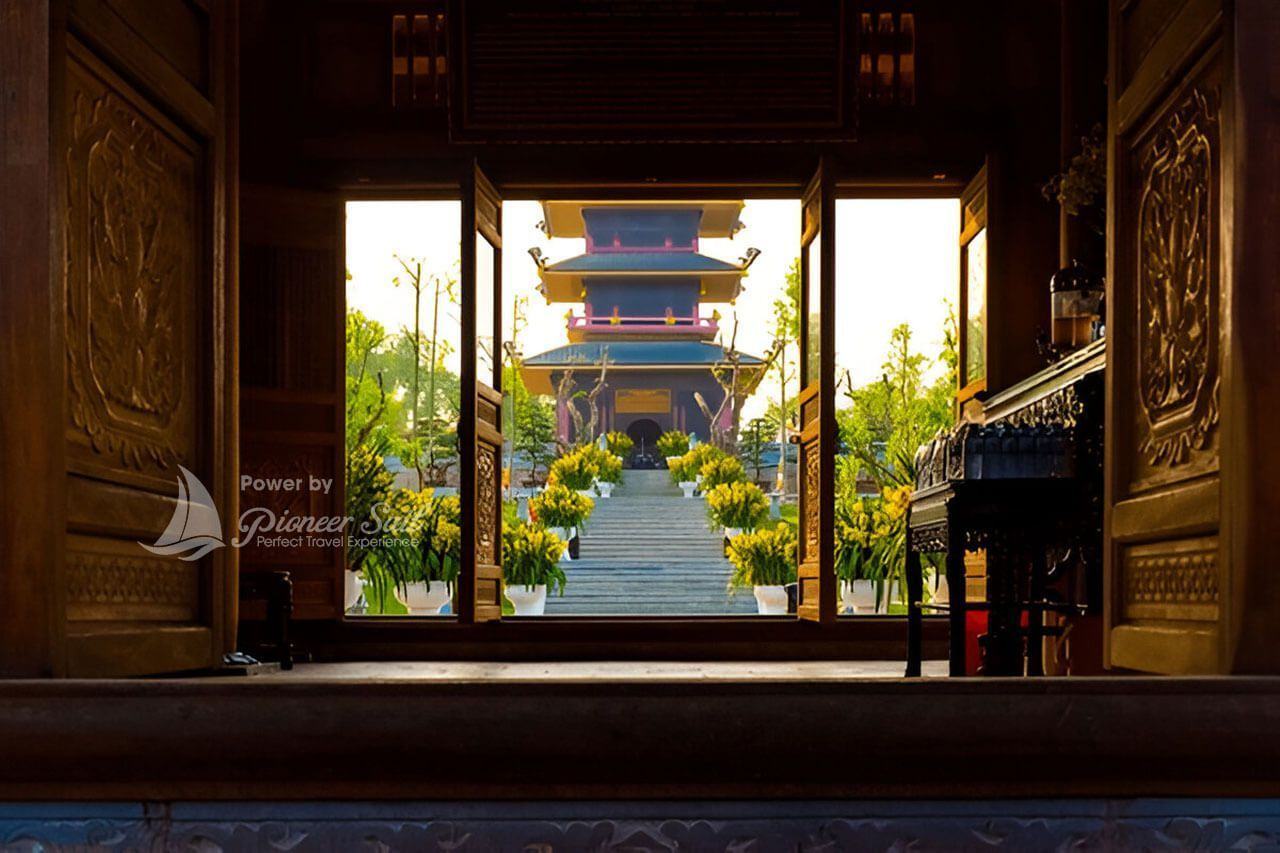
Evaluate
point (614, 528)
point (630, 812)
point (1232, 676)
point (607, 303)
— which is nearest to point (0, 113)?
point (630, 812)

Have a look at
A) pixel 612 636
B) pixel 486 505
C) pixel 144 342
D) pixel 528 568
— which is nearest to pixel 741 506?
pixel 528 568

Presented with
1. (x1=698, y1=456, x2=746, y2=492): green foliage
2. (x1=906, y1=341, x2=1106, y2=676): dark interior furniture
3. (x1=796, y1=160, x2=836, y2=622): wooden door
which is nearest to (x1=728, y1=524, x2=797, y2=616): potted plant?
(x1=796, y1=160, x2=836, y2=622): wooden door

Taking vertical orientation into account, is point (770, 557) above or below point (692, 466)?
below

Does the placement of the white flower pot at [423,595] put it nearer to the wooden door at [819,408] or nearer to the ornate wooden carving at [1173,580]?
the wooden door at [819,408]

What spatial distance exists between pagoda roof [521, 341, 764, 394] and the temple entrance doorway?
1340 millimetres

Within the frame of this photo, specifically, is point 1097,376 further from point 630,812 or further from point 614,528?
point 614,528

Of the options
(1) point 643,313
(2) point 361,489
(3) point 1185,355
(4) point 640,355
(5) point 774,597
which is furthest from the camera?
(1) point 643,313

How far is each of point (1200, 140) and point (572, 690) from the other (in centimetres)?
116

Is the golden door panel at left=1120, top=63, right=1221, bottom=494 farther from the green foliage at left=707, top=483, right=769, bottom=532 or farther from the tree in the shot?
the tree

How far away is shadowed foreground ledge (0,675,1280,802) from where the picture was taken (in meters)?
1.27

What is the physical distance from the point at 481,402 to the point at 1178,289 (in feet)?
11.4

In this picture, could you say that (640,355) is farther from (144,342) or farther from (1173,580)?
(1173,580)

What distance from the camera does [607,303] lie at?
20.6 m

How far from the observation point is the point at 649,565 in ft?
33.7
